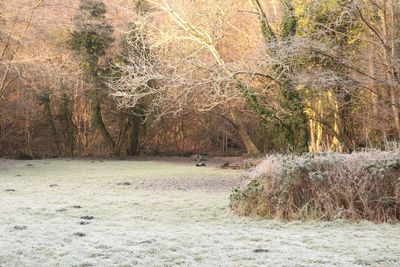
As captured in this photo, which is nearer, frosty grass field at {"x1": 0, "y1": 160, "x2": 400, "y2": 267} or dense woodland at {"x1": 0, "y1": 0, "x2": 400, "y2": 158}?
frosty grass field at {"x1": 0, "y1": 160, "x2": 400, "y2": 267}

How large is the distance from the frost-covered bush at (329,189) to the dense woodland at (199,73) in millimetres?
944

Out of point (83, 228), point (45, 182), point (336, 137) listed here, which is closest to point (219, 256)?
point (83, 228)

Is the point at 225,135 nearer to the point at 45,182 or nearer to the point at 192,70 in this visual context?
the point at 192,70

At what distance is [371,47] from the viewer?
41.7ft

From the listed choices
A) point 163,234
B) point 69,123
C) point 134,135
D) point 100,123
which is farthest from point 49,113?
point 163,234

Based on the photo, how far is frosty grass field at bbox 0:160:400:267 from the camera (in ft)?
15.0

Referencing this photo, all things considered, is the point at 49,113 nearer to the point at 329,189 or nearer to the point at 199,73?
the point at 199,73

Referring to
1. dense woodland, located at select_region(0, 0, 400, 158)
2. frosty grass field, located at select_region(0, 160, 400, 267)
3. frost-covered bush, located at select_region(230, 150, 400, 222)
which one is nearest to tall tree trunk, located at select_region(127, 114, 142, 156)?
dense woodland, located at select_region(0, 0, 400, 158)

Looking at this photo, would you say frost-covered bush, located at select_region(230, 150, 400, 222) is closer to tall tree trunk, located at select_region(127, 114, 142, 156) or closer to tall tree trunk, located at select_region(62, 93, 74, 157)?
tall tree trunk, located at select_region(127, 114, 142, 156)

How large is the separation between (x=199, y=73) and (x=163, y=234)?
348 inches

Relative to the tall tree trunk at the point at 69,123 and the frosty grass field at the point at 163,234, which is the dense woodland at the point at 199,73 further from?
the frosty grass field at the point at 163,234

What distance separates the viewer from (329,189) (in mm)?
7160

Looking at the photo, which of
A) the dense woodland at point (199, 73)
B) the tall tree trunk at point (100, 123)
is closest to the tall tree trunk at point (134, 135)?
the dense woodland at point (199, 73)

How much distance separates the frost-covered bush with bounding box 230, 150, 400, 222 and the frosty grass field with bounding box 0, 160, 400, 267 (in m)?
0.35
